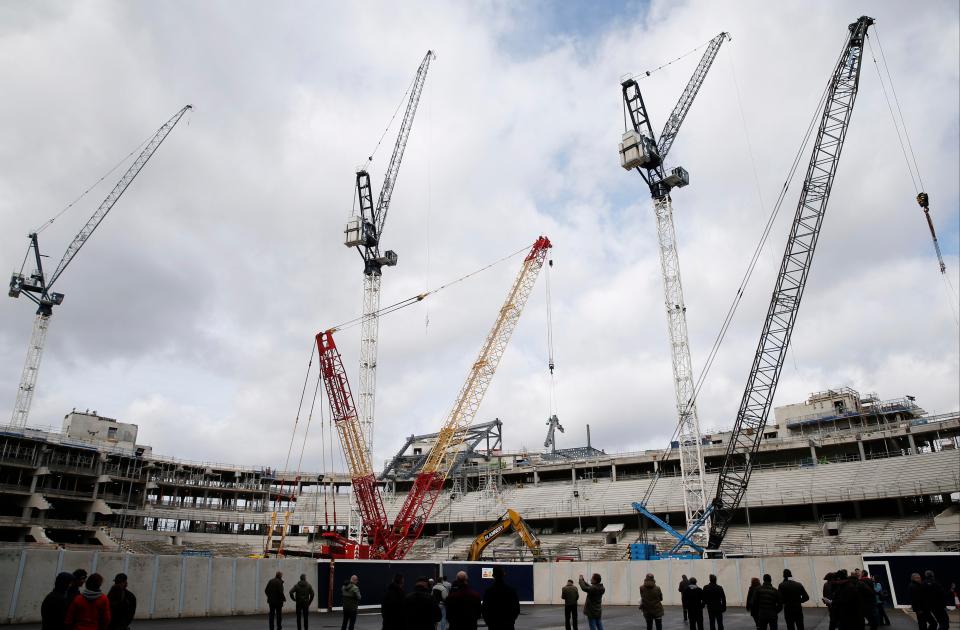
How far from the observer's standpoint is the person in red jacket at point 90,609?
31.1ft

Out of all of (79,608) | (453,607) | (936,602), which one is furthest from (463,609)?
(936,602)

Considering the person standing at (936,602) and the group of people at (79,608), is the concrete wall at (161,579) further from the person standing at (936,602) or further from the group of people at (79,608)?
the person standing at (936,602)

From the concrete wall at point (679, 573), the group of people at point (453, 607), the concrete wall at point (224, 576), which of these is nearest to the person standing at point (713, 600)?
the group of people at point (453, 607)

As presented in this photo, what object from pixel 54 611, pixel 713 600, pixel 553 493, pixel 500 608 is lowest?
pixel 713 600

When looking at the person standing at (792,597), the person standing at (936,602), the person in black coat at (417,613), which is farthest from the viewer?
the person standing at (936,602)

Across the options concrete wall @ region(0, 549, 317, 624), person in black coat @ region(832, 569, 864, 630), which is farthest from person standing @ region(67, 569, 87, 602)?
A: person in black coat @ region(832, 569, 864, 630)

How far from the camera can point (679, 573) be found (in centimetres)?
3209

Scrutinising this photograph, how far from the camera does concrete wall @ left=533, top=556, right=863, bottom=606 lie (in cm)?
2872

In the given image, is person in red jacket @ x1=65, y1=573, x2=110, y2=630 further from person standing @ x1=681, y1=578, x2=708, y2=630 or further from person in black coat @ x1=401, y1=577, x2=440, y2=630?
person standing @ x1=681, y1=578, x2=708, y2=630

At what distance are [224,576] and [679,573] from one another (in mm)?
21690

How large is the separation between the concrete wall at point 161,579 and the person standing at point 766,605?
787 inches

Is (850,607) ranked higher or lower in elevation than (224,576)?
lower

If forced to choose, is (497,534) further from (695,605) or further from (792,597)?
(792,597)

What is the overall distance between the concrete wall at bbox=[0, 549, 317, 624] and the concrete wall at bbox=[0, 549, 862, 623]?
3cm
